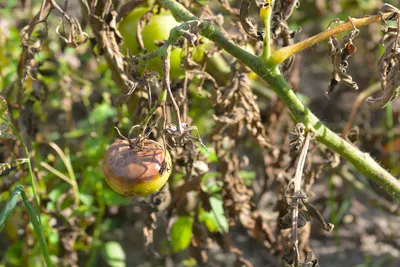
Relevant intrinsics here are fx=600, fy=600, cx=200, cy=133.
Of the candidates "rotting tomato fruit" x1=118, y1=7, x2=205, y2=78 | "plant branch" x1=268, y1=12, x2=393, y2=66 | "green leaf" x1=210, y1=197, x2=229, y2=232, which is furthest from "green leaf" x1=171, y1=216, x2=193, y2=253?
"plant branch" x1=268, y1=12, x2=393, y2=66

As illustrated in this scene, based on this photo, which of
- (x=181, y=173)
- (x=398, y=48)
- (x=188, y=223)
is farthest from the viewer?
(x=188, y=223)

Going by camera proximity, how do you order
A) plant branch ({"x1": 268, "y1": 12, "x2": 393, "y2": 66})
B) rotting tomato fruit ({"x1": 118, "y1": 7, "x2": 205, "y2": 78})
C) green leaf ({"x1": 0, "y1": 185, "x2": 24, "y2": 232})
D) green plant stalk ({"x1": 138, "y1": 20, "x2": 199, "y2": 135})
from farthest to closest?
1. rotting tomato fruit ({"x1": 118, "y1": 7, "x2": 205, "y2": 78})
2. green leaf ({"x1": 0, "y1": 185, "x2": 24, "y2": 232})
3. plant branch ({"x1": 268, "y1": 12, "x2": 393, "y2": 66})
4. green plant stalk ({"x1": 138, "y1": 20, "x2": 199, "y2": 135})

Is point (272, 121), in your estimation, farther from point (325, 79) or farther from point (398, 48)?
point (325, 79)

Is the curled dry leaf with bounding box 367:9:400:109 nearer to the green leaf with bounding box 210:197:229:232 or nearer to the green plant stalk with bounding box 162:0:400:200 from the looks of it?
the green plant stalk with bounding box 162:0:400:200

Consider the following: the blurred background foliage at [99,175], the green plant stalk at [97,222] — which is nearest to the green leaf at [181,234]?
the blurred background foliage at [99,175]

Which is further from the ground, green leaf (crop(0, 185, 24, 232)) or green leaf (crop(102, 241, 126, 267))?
green leaf (crop(0, 185, 24, 232))

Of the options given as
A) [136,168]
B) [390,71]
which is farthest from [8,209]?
[390,71]

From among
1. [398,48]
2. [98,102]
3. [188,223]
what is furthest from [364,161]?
[98,102]

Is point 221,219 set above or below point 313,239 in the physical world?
above
